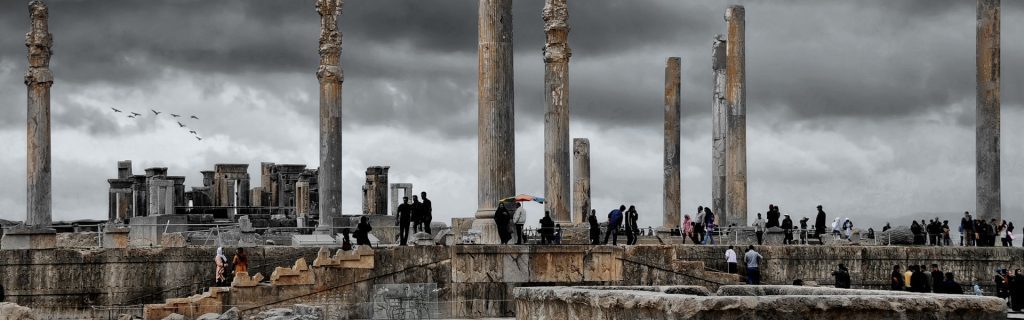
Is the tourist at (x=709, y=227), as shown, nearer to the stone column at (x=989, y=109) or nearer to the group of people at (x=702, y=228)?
the group of people at (x=702, y=228)

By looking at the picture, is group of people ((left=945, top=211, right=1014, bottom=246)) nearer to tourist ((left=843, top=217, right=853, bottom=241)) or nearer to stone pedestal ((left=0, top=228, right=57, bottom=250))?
tourist ((left=843, top=217, right=853, bottom=241))

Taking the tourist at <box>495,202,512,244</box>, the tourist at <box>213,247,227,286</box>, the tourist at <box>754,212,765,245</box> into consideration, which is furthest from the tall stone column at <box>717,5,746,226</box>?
the tourist at <box>213,247,227,286</box>

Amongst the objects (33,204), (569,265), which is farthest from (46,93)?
(569,265)

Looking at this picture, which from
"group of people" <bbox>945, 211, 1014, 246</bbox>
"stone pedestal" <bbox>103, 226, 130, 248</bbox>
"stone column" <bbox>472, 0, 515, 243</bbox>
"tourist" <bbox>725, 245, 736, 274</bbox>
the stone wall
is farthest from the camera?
"group of people" <bbox>945, 211, 1014, 246</bbox>

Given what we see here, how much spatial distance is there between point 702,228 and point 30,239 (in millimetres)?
17763

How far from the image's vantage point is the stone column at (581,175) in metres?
48.3

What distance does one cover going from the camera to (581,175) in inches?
1930

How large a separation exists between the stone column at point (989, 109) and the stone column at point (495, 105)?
15.2 meters

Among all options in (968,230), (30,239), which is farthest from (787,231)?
(30,239)

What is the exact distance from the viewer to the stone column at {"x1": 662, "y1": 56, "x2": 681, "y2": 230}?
165 feet

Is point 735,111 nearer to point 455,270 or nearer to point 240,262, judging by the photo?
point 455,270

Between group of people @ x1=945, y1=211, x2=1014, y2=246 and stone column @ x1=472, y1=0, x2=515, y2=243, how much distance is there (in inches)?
540

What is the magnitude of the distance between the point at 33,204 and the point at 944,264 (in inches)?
952

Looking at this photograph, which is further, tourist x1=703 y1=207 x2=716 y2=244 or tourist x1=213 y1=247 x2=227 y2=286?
tourist x1=703 y1=207 x2=716 y2=244
